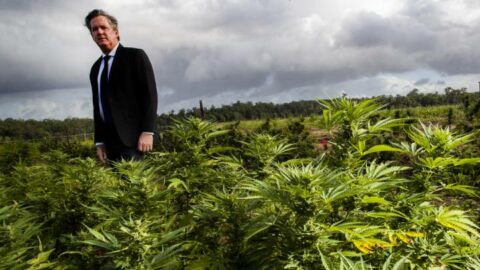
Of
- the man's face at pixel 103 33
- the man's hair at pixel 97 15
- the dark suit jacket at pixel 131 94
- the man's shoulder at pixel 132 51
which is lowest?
the dark suit jacket at pixel 131 94

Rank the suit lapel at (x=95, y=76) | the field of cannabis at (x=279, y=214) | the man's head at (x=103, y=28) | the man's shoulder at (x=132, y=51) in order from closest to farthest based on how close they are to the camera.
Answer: the field of cannabis at (x=279, y=214), the man's head at (x=103, y=28), the man's shoulder at (x=132, y=51), the suit lapel at (x=95, y=76)

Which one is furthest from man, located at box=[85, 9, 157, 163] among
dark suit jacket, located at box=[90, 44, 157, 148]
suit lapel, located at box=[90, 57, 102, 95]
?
suit lapel, located at box=[90, 57, 102, 95]

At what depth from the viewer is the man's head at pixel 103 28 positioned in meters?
3.78

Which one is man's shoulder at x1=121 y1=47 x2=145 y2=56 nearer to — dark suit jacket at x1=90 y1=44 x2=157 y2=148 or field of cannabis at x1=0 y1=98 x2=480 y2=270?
dark suit jacket at x1=90 y1=44 x2=157 y2=148

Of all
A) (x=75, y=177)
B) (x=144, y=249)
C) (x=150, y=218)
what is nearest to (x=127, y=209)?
Answer: (x=150, y=218)

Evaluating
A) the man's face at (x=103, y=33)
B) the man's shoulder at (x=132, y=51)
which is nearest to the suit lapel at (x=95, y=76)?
the man's face at (x=103, y=33)

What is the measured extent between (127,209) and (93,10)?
96.7 inches

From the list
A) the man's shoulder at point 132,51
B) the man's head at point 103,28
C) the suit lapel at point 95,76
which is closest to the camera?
the man's head at point 103,28

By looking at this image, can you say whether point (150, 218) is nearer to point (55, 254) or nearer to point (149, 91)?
point (55, 254)

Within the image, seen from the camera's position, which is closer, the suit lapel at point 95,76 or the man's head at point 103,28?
the man's head at point 103,28

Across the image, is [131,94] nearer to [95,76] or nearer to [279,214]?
[95,76]

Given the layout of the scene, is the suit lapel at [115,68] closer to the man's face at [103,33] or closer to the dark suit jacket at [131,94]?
the dark suit jacket at [131,94]

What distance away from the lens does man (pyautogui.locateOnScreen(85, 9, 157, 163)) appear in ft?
12.6

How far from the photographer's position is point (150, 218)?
6.68ft
